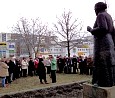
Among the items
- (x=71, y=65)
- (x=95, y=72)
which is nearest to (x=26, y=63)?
(x=71, y=65)

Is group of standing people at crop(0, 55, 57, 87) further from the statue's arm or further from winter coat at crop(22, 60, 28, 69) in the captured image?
the statue's arm

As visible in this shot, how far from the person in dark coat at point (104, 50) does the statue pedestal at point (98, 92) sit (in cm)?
19

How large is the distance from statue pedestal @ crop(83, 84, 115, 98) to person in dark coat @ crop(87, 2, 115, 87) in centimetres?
19

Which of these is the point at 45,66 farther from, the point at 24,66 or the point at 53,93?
the point at 53,93

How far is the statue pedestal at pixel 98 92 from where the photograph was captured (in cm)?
578

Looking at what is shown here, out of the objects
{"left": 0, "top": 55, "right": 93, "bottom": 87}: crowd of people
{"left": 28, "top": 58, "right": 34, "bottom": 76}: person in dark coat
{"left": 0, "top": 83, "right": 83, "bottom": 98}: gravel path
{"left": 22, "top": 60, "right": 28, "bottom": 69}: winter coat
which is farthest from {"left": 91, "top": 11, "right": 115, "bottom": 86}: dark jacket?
{"left": 28, "top": 58, "right": 34, "bottom": 76}: person in dark coat

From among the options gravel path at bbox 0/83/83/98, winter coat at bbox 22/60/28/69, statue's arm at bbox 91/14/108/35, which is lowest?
gravel path at bbox 0/83/83/98

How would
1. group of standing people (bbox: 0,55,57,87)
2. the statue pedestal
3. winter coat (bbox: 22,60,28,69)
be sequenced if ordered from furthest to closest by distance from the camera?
winter coat (bbox: 22,60,28,69), group of standing people (bbox: 0,55,57,87), the statue pedestal

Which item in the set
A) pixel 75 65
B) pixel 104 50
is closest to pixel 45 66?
pixel 75 65

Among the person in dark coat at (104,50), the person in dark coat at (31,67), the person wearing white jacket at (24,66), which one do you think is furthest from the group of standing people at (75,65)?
the person in dark coat at (104,50)

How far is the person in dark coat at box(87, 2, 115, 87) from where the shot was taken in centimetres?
609

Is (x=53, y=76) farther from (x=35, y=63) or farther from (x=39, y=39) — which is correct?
(x=39, y=39)

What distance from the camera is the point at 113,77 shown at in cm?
614

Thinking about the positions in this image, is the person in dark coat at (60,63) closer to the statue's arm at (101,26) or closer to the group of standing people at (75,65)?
the group of standing people at (75,65)
